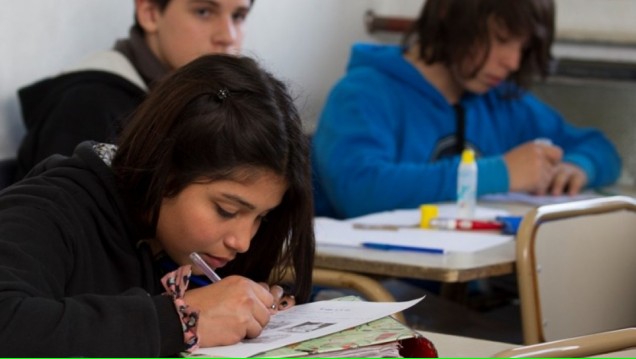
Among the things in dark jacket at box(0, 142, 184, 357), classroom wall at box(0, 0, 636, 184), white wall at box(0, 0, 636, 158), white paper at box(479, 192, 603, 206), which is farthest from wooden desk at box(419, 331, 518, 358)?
white paper at box(479, 192, 603, 206)

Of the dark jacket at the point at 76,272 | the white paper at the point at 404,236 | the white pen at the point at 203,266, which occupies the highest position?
the dark jacket at the point at 76,272

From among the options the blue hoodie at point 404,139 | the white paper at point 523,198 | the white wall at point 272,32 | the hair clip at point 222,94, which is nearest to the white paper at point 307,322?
the hair clip at point 222,94

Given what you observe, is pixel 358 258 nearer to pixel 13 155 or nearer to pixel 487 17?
pixel 13 155

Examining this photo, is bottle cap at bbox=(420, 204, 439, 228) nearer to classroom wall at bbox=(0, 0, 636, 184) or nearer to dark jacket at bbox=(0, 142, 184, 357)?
classroom wall at bbox=(0, 0, 636, 184)

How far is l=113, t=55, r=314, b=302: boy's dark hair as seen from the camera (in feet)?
5.25

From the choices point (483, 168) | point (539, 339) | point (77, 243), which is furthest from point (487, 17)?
point (77, 243)

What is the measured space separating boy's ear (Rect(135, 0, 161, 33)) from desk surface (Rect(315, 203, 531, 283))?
742 mm

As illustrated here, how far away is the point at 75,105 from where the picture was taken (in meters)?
2.67

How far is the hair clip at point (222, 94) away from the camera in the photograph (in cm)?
163

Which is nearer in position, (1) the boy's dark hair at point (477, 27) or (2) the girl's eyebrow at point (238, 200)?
(2) the girl's eyebrow at point (238, 200)

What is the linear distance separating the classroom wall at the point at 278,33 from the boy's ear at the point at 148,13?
235 millimetres

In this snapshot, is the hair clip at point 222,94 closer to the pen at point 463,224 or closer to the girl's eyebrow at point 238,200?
the girl's eyebrow at point 238,200

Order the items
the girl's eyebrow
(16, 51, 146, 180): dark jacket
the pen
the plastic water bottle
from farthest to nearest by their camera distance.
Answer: the plastic water bottle < the pen < (16, 51, 146, 180): dark jacket < the girl's eyebrow

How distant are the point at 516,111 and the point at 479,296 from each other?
0.62 meters
